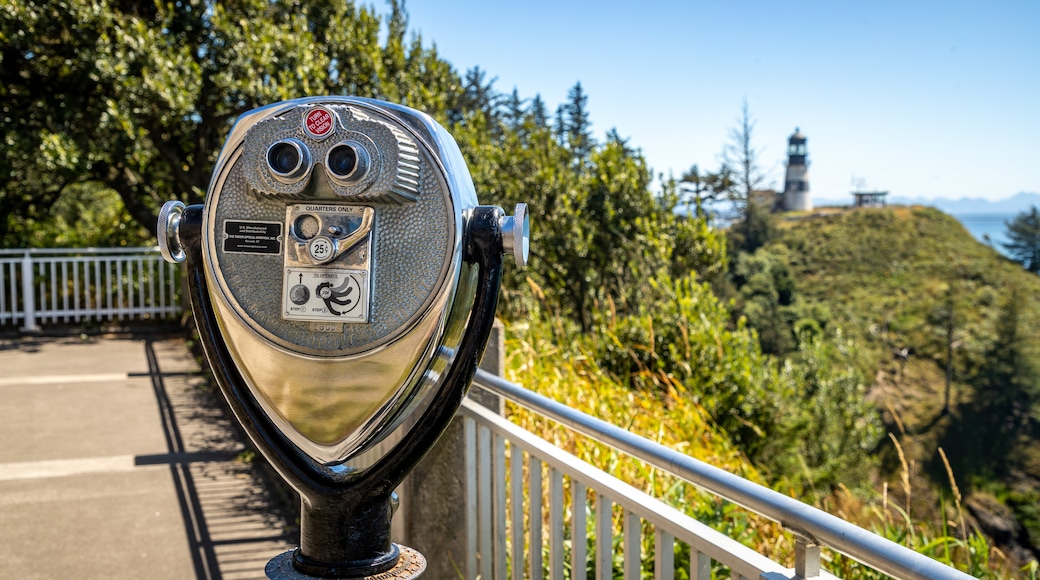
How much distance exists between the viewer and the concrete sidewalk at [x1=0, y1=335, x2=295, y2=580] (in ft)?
10.7

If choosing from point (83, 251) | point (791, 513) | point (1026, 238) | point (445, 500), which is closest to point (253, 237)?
point (791, 513)

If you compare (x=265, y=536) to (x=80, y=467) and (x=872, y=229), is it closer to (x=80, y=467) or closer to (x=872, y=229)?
(x=80, y=467)

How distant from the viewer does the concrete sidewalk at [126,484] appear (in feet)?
10.7

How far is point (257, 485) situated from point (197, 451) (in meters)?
0.68

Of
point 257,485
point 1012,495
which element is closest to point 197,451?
point 257,485

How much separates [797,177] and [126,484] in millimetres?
85722

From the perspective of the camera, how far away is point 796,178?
273 feet

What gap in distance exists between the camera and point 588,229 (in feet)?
28.8

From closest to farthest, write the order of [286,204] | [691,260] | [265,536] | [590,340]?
[286,204]
[265,536]
[590,340]
[691,260]

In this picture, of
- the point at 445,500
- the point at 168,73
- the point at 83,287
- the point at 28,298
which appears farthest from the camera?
the point at 83,287

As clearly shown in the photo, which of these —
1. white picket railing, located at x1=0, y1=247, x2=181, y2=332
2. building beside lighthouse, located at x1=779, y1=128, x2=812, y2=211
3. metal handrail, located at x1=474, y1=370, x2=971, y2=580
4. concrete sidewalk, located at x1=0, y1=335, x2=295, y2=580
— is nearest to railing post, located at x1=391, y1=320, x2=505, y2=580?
metal handrail, located at x1=474, y1=370, x2=971, y2=580

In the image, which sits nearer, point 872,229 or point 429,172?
point 429,172

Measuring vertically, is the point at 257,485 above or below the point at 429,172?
below

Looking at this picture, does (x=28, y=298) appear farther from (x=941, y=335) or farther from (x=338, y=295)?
(x=941, y=335)
